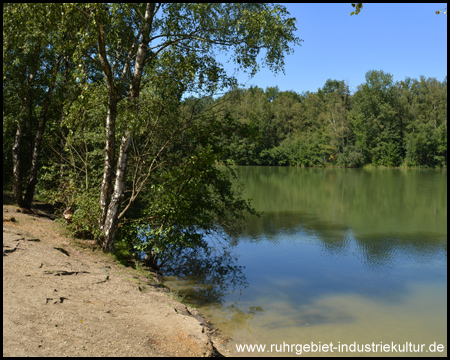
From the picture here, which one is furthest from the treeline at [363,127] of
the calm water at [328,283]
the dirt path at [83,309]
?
the dirt path at [83,309]

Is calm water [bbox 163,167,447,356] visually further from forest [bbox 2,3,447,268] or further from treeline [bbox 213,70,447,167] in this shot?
treeline [bbox 213,70,447,167]

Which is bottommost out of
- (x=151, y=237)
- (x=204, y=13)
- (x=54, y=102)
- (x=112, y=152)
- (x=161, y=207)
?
(x=151, y=237)

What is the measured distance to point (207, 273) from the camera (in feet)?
33.8

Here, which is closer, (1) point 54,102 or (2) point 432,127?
(1) point 54,102

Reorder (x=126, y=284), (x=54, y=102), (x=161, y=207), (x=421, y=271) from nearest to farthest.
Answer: (x=126, y=284) < (x=161, y=207) < (x=421, y=271) < (x=54, y=102)

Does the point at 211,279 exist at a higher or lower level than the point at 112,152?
lower

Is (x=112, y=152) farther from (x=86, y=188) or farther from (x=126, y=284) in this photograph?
(x=126, y=284)

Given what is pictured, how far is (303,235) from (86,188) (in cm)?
811

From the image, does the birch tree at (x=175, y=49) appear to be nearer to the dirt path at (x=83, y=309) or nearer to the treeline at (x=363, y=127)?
the dirt path at (x=83, y=309)

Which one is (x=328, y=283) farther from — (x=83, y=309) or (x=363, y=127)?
(x=363, y=127)

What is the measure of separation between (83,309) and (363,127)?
65716 millimetres

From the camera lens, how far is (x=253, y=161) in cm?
6719

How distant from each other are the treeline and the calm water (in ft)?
145

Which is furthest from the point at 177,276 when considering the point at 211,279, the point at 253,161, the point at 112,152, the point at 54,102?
the point at 253,161
